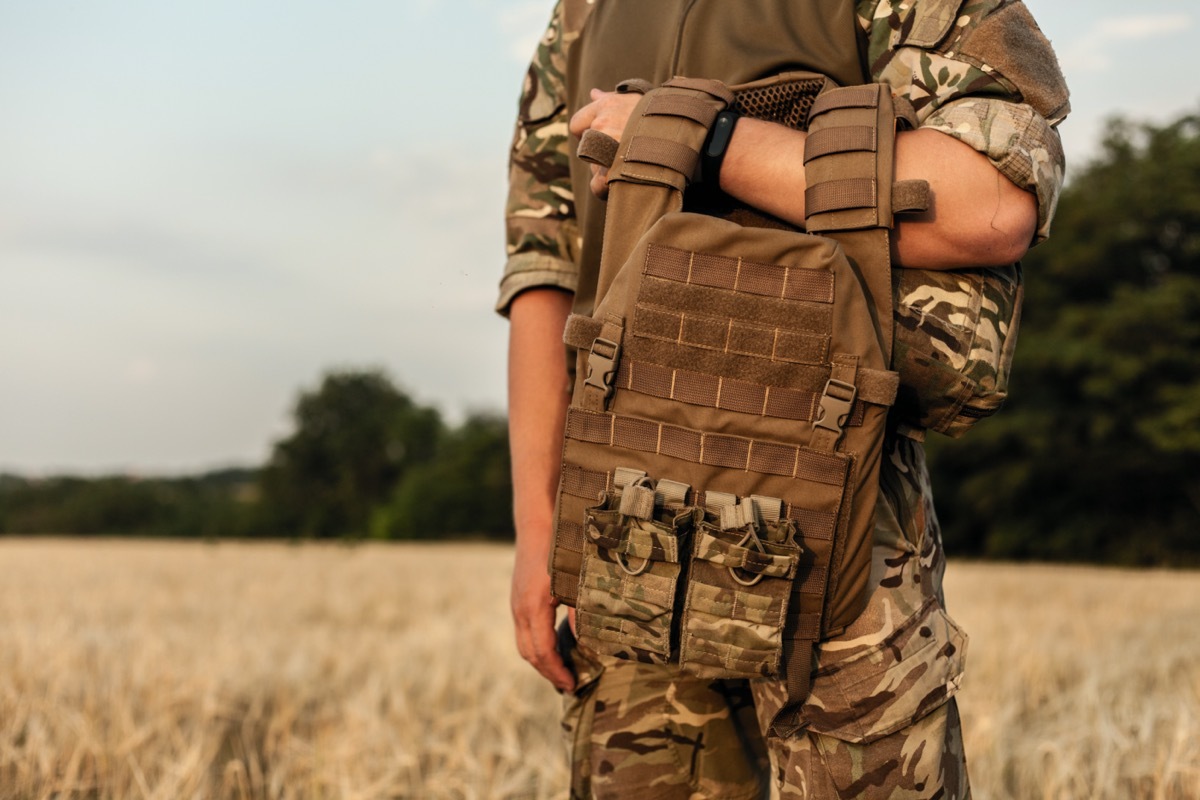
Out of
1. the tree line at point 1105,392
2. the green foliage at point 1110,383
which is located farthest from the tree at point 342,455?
the green foliage at point 1110,383

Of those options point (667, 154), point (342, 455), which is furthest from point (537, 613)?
point (342, 455)

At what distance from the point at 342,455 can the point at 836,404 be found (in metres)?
67.2

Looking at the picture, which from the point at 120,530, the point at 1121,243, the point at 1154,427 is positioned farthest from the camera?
the point at 120,530

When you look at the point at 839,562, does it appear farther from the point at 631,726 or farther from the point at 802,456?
the point at 631,726

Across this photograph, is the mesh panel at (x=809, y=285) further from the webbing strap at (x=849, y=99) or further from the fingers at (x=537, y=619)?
the fingers at (x=537, y=619)

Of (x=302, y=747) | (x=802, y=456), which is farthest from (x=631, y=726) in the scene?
(x=302, y=747)

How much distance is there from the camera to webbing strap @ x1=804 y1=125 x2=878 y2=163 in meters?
1.30

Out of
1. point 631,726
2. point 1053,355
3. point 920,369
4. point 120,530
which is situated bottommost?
point 120,530

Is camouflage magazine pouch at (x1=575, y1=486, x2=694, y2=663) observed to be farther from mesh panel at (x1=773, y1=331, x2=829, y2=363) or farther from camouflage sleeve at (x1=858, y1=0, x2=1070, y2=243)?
camouflage sleeve at (x1=858, y1=0, x2=1070, y2=243)

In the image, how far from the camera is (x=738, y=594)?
4.30 feet

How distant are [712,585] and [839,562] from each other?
17cm

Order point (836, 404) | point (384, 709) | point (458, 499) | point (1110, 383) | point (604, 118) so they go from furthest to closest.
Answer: point (458, 499) → point (1110, 383) → point (384, 709) → point (604, 118) → point (836, 404)

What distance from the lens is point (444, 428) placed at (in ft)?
229

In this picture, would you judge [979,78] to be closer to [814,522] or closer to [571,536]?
[814,522]
